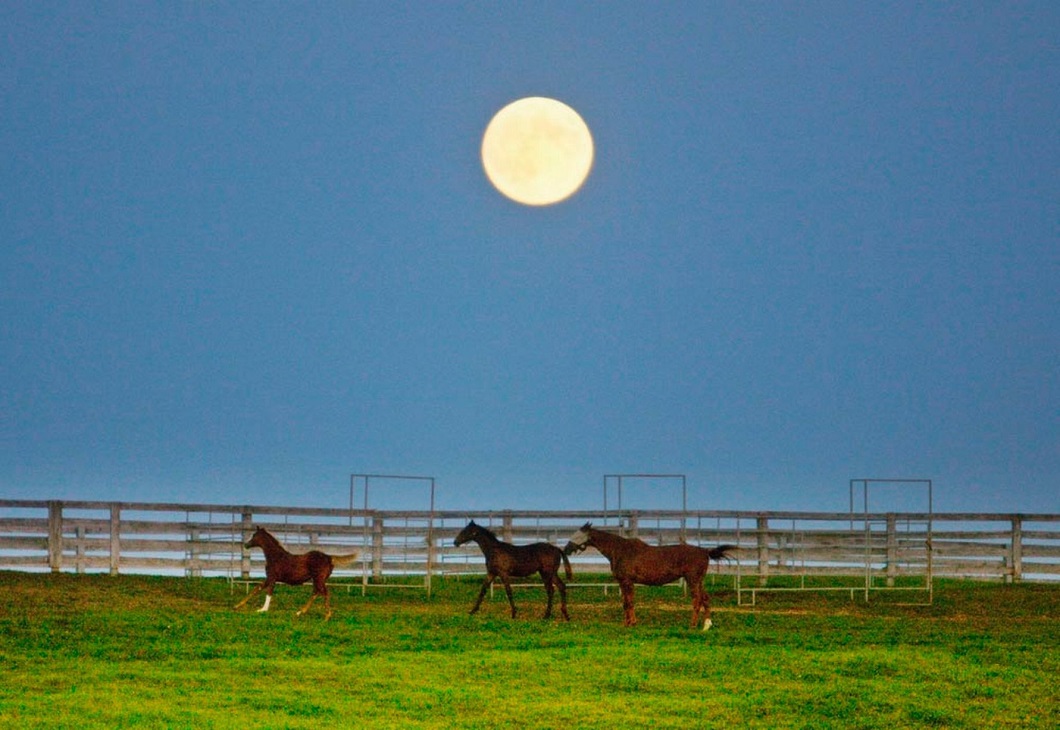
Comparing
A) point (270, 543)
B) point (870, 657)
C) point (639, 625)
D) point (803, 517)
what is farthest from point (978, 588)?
point (270, 543)

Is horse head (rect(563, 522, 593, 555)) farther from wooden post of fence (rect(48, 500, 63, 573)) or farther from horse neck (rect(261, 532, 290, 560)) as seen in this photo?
wooden post of fence (rect(48, 500, 63, 573))

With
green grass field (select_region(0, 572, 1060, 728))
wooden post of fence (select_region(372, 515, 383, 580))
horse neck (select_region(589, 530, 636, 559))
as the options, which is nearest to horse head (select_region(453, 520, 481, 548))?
green grass field (select_region(0, 572, 1060, 728))

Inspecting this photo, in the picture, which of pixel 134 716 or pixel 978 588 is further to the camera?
pixel 978 588

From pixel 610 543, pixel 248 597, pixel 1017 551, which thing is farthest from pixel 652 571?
pixel 1017 551

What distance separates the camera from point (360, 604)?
2416cm

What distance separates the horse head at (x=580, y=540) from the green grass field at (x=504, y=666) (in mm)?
1245

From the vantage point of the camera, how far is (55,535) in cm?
2792

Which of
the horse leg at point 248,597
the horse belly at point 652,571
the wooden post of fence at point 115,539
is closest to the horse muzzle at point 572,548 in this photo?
the horse belly at point 652,571

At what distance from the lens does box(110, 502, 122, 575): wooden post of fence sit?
92.3 feet

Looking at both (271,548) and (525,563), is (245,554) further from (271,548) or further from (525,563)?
(525,563)

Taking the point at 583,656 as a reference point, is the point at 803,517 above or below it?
above

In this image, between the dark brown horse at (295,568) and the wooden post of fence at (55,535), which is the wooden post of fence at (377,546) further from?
the dark brown horse at (295,568)

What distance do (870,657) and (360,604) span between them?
433 inches

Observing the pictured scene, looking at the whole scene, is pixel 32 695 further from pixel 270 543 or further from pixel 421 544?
pixel 421 544
